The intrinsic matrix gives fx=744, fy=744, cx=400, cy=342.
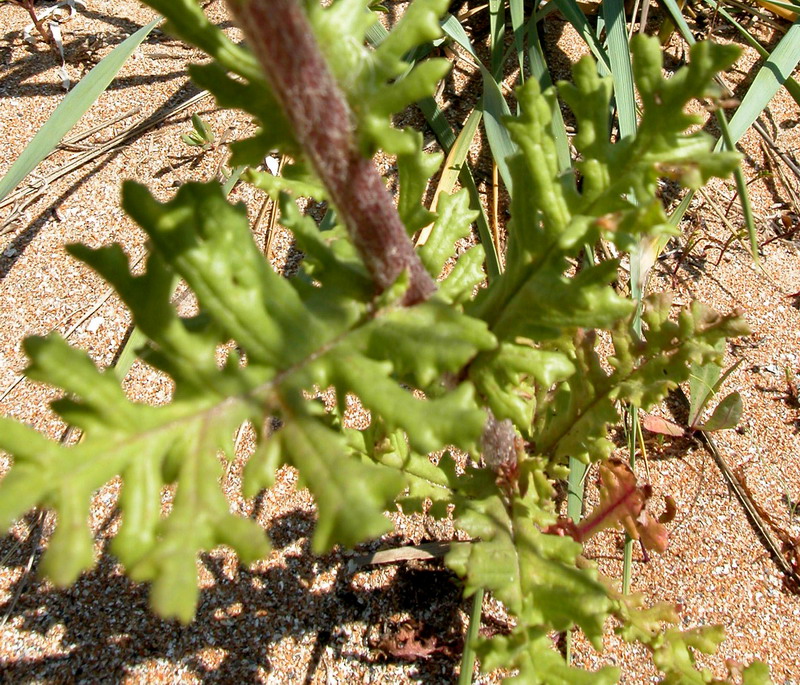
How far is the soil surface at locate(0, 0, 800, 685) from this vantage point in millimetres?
1883

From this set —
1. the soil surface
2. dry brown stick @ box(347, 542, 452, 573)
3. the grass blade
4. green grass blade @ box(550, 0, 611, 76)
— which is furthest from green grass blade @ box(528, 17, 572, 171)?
dry brown stick @ box(347, 542, 452, 573)

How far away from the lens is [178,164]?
2695mm

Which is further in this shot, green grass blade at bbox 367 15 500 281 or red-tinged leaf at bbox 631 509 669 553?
green grass blade at bbox 367 15 500 281

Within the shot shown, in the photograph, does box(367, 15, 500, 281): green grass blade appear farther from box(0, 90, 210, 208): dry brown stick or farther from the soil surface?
box(0, 90, 210, 208): dry brown stick

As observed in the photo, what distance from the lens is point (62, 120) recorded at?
225cm

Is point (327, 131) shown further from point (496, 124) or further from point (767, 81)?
point (767, 81)

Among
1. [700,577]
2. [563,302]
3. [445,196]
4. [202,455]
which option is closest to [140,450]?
[202,455]

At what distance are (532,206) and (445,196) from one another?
13.2 inches

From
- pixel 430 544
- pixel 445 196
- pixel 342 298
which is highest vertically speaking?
pixel 342 298

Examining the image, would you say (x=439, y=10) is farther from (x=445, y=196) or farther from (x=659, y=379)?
(x=659, y=379)

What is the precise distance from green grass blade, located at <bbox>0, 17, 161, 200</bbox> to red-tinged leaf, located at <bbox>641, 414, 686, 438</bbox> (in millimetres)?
1947

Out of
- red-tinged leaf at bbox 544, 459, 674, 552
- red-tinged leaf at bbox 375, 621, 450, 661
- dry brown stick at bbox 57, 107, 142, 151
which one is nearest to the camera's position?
red-tinged leaf at bbox 544, 459, 674, 552

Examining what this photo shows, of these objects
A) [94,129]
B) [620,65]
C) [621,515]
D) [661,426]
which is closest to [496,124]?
[620,65]

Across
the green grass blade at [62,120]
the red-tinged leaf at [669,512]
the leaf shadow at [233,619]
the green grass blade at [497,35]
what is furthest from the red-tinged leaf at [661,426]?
the green grass blade at [62,120]
